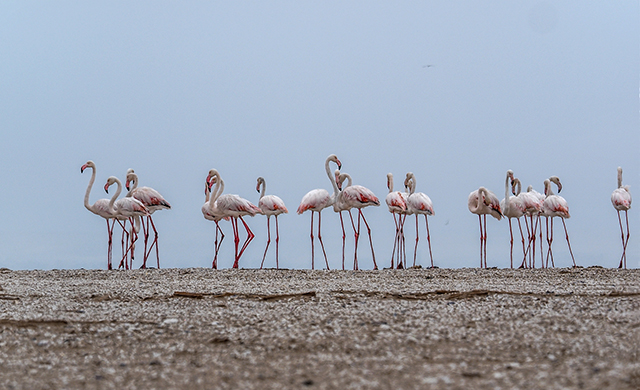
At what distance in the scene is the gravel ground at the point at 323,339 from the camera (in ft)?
12.1

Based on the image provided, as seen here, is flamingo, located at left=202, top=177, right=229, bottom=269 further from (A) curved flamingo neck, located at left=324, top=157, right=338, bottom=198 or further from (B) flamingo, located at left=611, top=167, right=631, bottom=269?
(B) flamingo, located at left=611, top=167, right=631, bottom=269

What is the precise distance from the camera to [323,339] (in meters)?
4.57

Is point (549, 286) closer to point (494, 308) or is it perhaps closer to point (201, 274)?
point (494, 308)

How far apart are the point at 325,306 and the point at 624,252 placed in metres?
10.8

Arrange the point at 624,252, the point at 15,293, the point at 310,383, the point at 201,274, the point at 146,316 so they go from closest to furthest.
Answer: the point at 310,383 < the point at 146,316 < the point at 15,293 < the point at 201,274 < the point at 624,252

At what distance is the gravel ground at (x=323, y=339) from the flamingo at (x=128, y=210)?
257 inches

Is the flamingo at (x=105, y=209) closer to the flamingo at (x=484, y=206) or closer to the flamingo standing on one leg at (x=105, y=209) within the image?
the flamingo standing on one leg at (x=105, y=209)

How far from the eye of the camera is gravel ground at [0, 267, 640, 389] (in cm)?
368

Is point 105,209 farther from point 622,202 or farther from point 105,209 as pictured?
point 622,202

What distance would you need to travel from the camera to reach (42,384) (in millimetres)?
3807

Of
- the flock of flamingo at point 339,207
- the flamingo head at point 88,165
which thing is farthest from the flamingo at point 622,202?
the flamingo head at point 88,165

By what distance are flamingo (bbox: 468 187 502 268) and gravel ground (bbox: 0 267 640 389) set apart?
6.73 m

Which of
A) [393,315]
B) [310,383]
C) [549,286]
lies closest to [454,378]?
[310,383]

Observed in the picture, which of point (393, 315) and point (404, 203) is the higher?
point (404, 203)
